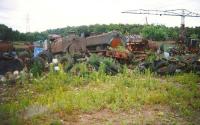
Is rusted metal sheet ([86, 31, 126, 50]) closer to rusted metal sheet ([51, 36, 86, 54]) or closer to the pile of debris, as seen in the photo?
rusted metal sheet ([51, 36, 86, 54])

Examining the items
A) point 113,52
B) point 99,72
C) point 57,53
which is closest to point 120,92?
point 99,72

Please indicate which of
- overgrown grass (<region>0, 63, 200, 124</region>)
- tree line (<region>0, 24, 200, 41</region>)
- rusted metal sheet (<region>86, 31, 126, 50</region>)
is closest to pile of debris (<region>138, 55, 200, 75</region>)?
overgrown grass (<region>0, 63, 200, 124</region>)

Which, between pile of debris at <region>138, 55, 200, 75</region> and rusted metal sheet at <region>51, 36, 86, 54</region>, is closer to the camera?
pile of debris at <region>138, 55, 200, 75</region>

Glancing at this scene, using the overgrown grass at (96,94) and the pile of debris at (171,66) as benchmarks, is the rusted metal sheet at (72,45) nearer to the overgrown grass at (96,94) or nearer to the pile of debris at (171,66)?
the pile of debris at (171,66)

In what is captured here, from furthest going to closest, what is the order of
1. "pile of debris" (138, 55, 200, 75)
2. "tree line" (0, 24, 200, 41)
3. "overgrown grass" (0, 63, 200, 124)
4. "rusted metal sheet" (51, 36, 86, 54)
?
"tree line" (0, 24, 200, 41) → "rusted metal sheet" (51, 36, 86, 54) → "pile of debris" (138, 55, 200, 75) → "overgrown grass" (0, 63, 200, 124)

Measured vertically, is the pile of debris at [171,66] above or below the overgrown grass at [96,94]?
above

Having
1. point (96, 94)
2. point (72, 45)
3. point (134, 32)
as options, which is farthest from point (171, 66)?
point (134, 32)

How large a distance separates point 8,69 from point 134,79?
583cm

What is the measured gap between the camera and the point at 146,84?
1011cm

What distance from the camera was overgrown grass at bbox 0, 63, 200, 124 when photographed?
25.1ft

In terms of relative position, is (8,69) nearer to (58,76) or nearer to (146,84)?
(58,76)

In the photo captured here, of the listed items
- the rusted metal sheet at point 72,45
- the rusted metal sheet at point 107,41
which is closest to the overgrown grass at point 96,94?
the rusted metal sheet at point 72,45

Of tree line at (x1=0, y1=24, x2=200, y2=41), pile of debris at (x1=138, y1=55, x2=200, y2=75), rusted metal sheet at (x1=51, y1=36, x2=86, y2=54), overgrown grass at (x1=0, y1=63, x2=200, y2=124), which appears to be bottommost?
overgrown grass at (x1=0, y1=63, x2=200, y2=124)

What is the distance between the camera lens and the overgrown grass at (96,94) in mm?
7641
